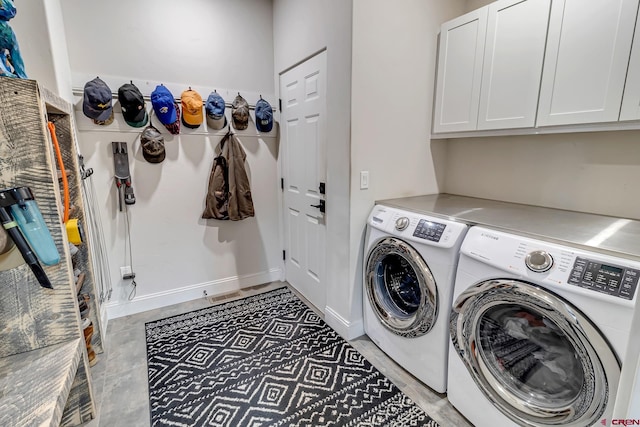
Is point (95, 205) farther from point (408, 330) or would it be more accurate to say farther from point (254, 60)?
point (408, 330)

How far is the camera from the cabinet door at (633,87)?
130 cm

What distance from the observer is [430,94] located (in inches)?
84.0

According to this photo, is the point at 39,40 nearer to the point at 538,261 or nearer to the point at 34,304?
the point at 34,304

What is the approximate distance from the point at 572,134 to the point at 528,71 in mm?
459

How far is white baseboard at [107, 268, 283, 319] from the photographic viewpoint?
247cm

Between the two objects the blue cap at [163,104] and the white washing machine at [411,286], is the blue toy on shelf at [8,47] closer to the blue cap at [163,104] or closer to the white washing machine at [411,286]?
the blue cap at [163,104]

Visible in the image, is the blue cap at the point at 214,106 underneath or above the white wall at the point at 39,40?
underneath

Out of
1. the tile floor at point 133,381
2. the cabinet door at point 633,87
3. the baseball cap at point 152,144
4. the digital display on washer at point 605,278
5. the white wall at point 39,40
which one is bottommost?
the tile floor at point 133,381

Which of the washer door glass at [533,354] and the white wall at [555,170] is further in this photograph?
the white wall at [555,170]

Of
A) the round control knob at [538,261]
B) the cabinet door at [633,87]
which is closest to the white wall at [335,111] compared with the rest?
the round control knob at [538,261]

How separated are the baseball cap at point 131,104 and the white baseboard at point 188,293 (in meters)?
1.44

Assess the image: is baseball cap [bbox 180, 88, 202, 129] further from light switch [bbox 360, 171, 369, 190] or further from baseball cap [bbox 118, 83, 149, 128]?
light switch [bbox 360, 171, 369, 190]

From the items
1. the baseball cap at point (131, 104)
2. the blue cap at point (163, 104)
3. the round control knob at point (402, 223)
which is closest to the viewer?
the round control knob at point (402, 223)

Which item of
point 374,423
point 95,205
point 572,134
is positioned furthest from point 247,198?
point 572,134
